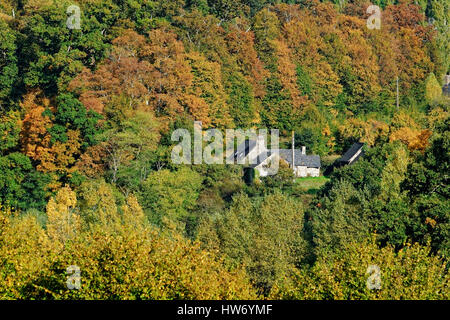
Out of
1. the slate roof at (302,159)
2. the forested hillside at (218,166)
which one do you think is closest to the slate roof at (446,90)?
the forested hillside at (218,166)

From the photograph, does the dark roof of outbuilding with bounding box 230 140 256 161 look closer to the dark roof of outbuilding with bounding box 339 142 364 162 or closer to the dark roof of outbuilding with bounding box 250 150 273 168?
the dark roof of outbuilding with bounding box 250 150 273 168

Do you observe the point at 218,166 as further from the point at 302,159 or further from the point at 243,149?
the point at 302,159

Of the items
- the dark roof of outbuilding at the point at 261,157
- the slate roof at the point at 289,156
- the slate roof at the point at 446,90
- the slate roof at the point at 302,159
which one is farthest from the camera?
the slate roof at the point at 446,90

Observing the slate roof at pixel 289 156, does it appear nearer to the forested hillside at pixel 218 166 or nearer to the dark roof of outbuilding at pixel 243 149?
the dark roof of outbuilding at pixel 243 149

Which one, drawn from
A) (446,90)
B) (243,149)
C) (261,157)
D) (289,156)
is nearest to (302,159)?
(289,156)

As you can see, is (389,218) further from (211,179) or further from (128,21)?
(128,21)

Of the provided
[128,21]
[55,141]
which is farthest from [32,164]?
[128,21]

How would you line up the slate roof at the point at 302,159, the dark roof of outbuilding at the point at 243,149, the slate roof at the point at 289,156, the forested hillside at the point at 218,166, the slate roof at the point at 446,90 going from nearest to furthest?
1. the forested hillside at the point at 218,166
2. the dark roof of outbuilding at the point at 243,149
3. the slate roof at the point at 289,156
4. the slate roof at the point at 302,159
5. the slate roof at the point at 446,90
